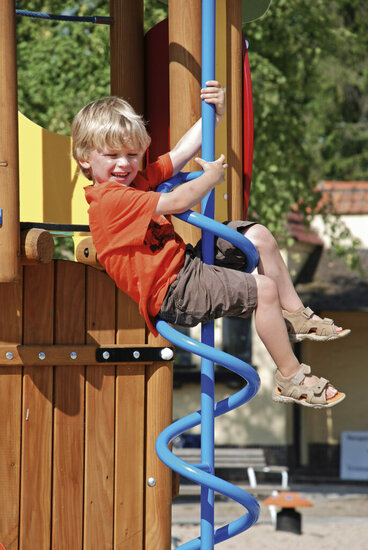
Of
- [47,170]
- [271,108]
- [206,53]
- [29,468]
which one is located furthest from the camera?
[271,108]

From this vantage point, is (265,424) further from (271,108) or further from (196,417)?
(196,417)

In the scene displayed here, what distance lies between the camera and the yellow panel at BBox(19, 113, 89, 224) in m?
3.93

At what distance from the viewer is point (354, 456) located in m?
13.9

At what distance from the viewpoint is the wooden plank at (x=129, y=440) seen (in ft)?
11.8

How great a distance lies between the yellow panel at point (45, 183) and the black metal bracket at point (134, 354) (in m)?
0.68

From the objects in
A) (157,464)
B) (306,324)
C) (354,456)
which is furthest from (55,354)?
(354,456)

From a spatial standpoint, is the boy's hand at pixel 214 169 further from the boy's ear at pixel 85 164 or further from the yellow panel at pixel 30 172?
the yellow panel at pixel 30 172

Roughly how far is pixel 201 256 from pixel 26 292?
842 millimetres

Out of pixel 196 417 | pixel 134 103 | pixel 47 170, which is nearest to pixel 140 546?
pixel 196 417

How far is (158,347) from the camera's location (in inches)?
144

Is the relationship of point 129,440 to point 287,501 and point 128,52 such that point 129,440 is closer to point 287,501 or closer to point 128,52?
point 128,52

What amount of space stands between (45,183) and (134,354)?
89 cm

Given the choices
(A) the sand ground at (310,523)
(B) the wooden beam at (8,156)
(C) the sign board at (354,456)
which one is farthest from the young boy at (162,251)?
(C) the sign board at (354,456)

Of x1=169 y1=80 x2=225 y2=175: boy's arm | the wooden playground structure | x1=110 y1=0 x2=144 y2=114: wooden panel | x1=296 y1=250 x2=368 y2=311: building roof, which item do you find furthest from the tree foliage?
x1=169 y1=80 x2=225 y2=175: boy's arm
